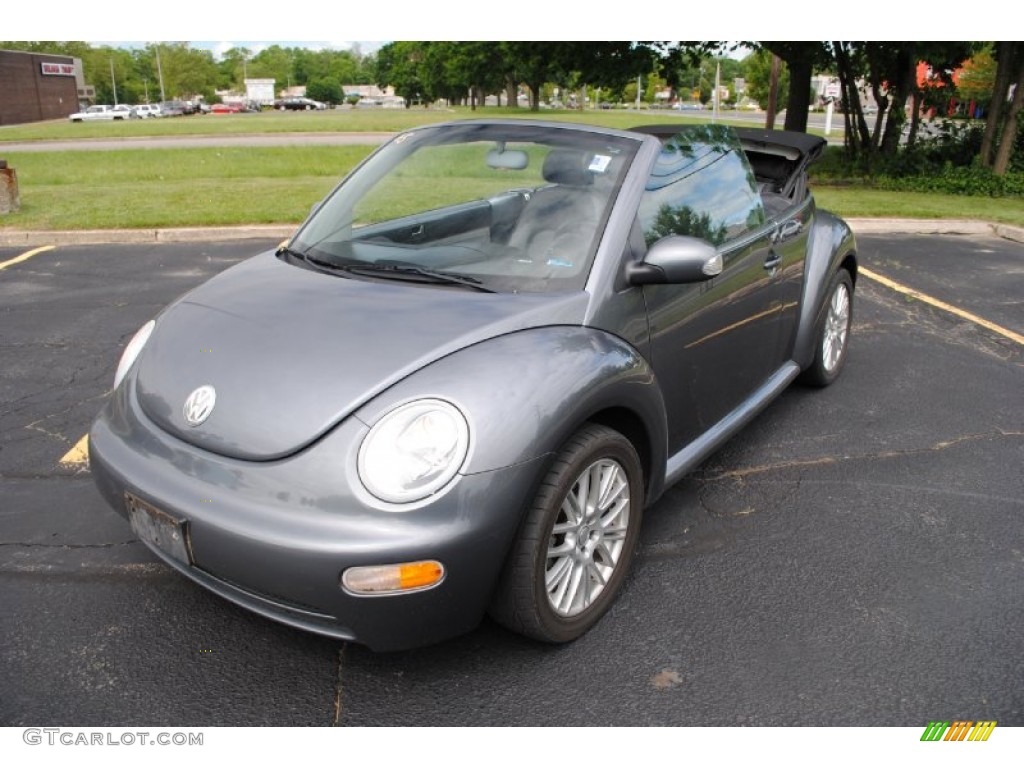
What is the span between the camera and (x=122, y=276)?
747 cm

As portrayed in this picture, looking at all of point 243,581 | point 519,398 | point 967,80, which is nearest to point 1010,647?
point 519,398

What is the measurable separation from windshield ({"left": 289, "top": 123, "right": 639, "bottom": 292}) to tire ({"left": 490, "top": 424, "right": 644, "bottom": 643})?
23.6 inches

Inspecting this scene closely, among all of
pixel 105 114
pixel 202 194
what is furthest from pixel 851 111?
pixel 105 114

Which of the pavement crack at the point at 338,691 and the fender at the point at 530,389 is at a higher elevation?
the fender at the point at 530,389

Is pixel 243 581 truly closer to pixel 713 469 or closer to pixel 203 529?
pixel 203 529

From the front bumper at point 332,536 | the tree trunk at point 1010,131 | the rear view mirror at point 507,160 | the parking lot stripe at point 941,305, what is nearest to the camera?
the front bumper at point 332,536

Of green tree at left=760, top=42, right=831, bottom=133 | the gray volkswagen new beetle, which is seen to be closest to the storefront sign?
green tree at left=760, top=42, right=831, bottom=133

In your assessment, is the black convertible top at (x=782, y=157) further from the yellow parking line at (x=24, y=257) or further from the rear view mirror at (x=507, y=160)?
the yellow parking line at (x=24, y=257)

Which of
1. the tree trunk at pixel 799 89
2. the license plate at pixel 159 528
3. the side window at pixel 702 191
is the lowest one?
the license plate at pixel 159 528

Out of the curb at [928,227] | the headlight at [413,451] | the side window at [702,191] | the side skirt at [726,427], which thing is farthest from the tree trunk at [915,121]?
the headlight at [413,451]

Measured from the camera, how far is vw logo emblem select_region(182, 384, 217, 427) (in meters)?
2.41

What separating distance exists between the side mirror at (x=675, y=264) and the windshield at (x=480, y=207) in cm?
18

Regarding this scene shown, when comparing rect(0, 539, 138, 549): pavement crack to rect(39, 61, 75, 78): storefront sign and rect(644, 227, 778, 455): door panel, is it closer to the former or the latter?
rect(644, 227, 778, 455): door panel
